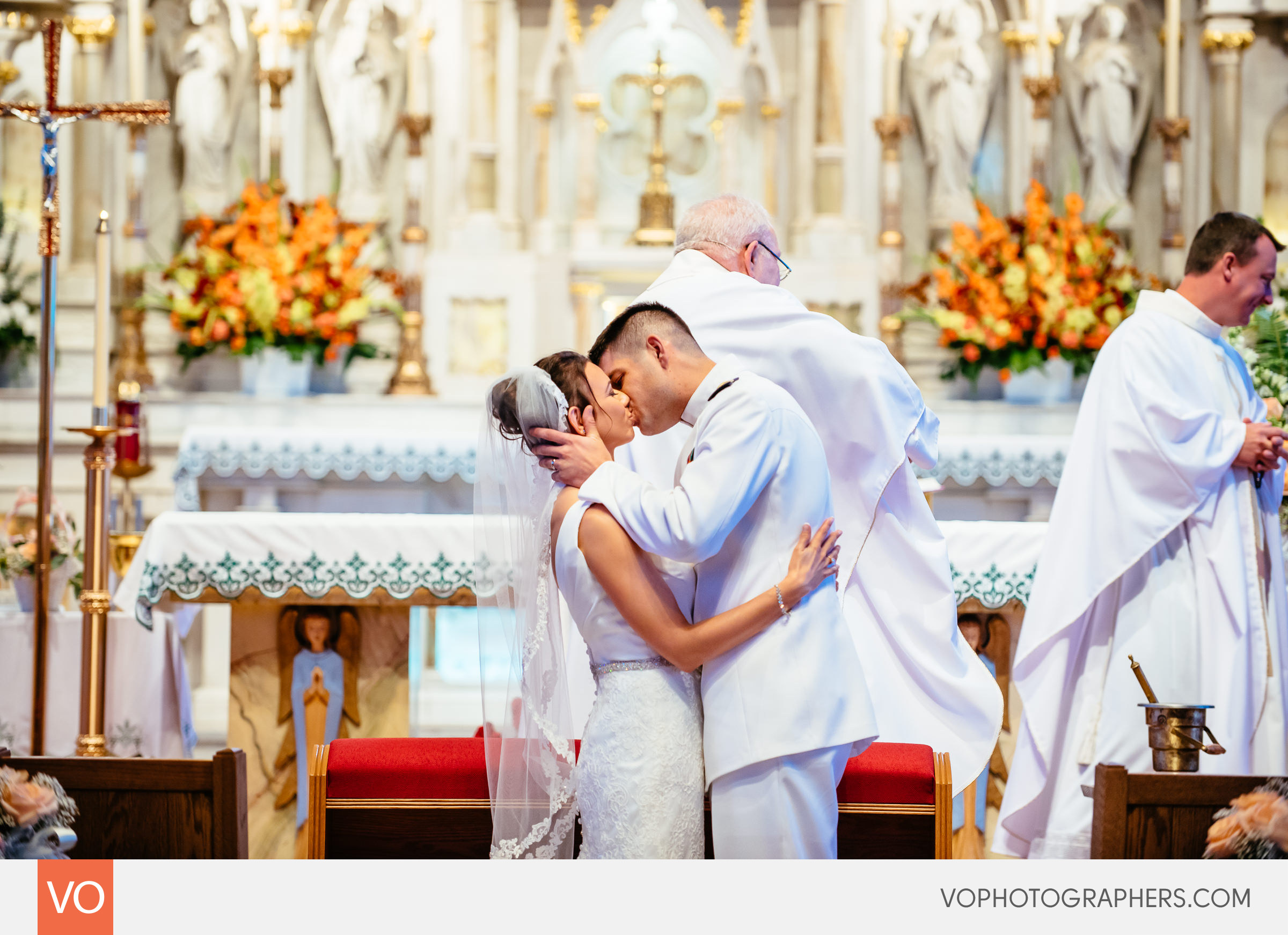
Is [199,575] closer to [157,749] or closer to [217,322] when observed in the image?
[157,749]

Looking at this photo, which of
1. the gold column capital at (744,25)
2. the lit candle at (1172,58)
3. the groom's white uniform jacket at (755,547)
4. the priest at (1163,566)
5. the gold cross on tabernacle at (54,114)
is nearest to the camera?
the groom's white uniform jacket at (755,547)

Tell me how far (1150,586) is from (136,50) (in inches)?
199

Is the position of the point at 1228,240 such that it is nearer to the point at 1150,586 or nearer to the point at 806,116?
the point at 1150,586

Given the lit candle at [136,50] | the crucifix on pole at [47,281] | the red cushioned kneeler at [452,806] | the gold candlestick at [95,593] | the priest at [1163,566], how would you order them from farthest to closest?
the lit candle at [136,50] < the crucifix on pole at [47,281] < the gold candlestick at [95,593] < the priest at [1163,566] < the red cushioned kneeler at [452,806]

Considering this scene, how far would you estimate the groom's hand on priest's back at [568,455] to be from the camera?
2742 mm

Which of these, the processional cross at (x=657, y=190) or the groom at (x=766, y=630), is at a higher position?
→ the processional cross at (x=657, y=190)

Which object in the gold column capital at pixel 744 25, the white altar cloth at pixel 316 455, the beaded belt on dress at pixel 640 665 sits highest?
the gold column capital at pixel 744 25

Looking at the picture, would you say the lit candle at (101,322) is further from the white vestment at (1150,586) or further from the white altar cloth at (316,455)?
the white vestment at (1150,586)

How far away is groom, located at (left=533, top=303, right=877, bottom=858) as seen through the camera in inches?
100

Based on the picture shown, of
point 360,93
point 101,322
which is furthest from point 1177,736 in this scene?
point 360,93

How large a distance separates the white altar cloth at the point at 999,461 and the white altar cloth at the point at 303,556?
2.25 m
